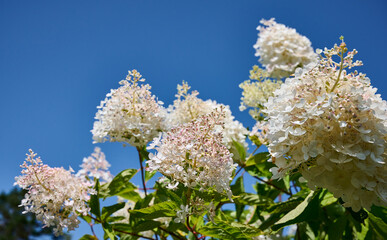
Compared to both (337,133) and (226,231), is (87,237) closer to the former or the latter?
(226,231)

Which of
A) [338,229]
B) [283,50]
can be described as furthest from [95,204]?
[283,50]

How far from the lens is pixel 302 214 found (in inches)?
64.4

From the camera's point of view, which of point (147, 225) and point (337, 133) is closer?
point (337, 133)

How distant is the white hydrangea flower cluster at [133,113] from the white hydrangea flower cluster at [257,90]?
43.7 inches

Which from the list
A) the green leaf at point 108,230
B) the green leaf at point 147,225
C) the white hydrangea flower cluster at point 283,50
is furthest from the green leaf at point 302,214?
the white hydrangea flower cluster at point 283,50

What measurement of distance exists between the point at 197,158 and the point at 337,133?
0.58m

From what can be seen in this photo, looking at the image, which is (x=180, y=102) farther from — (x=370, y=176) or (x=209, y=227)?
(x=370, y=176)

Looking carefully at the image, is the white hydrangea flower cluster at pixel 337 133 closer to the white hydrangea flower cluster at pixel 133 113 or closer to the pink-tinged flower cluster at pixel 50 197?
the white hydrangea flower cluster at pixel 133 113

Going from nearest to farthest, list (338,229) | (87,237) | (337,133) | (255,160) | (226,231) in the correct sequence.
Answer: (337,133)
(226,231)
(338,229)
(87,237)
(255,160)

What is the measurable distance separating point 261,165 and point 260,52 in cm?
150

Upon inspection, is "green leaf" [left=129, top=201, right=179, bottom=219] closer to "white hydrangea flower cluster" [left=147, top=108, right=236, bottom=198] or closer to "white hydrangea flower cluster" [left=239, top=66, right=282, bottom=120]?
"white hydrangea flower cluster" [left=147, top=108, right=236, bottom=198]

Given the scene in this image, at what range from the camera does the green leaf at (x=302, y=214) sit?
1.60 meters

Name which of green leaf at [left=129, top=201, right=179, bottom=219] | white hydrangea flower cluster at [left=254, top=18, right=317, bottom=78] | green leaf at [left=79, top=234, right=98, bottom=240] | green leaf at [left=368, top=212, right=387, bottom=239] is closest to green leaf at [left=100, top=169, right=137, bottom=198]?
green leaf at [left=79, top=234, right=98, bottom=240]

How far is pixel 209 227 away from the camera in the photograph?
1.61 m
